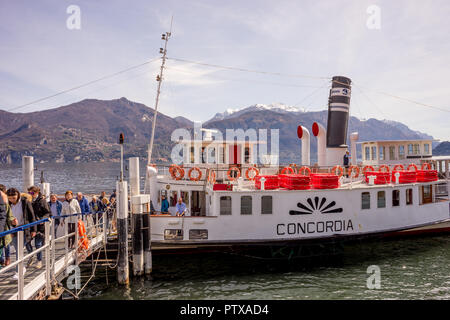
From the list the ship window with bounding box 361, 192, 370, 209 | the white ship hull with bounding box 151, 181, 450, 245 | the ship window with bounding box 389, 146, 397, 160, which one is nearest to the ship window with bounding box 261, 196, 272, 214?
the white ship hull with bounding box 151, 181, 450, 245

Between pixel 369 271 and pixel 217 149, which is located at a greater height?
pixel 217 149

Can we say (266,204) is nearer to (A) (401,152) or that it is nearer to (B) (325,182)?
(B) (325,182)

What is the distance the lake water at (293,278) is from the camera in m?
11.4

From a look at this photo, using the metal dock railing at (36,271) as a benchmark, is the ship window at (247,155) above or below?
above

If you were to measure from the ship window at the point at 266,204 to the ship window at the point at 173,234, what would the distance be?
3.91 metres

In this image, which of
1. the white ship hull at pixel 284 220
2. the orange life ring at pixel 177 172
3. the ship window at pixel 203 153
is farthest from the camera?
the ship window at pixel 203 153

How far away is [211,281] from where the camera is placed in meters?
12.6

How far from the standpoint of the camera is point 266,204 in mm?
14039

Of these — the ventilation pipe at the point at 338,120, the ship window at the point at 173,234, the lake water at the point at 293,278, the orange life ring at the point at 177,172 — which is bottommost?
the lake water at the point at 293,278

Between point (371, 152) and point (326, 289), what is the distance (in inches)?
594

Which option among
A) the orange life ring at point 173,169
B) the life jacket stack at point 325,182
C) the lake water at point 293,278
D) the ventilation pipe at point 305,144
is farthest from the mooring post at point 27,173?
the ventilation pipe at point 305,144

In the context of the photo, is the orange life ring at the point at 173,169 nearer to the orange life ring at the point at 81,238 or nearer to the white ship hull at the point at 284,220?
the white ship hull at the point at 284,220

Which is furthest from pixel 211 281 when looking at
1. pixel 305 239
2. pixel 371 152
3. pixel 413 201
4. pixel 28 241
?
pixel 371 152
